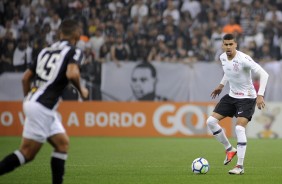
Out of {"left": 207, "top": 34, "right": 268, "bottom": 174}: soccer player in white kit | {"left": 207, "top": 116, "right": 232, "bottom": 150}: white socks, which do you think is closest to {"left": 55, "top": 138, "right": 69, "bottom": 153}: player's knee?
{"left": 207, "top": 34, "right": 268, "bottom": 174}: soccer player in white kit

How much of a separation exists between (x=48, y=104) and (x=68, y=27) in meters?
0.99

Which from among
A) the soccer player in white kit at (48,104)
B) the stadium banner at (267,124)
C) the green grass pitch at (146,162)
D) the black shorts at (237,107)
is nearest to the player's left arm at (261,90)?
the black shorts at (237,107)

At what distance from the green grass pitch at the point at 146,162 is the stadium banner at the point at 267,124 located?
5.03ft

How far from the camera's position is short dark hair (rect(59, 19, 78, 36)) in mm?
8484

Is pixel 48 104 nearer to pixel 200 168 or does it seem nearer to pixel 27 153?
pixel 27 153

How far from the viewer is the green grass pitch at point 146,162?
1046 centimetres

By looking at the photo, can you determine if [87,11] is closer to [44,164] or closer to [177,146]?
[177,146]

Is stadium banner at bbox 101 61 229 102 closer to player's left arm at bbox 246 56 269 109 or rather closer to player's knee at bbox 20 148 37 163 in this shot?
player's left arm at bbox 246 56 269 109

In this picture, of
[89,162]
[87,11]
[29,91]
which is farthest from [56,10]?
[29,91]

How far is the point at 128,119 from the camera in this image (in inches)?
871

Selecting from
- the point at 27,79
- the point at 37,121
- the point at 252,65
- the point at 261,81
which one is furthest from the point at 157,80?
the point at 37,121

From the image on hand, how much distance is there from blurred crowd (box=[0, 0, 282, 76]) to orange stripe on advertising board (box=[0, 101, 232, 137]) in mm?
1374

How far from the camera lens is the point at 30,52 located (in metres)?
21.8

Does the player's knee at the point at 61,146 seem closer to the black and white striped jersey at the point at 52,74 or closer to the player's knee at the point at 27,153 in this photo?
the player's knee at the point at 27,153
